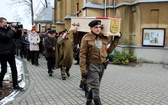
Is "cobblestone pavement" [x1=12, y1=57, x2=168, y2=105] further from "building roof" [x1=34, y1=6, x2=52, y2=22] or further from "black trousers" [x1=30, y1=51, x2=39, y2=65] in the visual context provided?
"building roof" [x1=34, y1=6, x2=52, y2=22]

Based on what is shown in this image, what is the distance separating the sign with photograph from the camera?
13023 mm

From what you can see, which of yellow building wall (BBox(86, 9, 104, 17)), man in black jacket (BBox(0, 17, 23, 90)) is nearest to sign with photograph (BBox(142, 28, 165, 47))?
yellow building wall (BBox(86, 9, 104, 17))

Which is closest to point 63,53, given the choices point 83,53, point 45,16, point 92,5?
point 83,53

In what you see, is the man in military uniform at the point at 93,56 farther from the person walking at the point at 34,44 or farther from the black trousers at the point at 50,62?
the person walking at the point at 34,44

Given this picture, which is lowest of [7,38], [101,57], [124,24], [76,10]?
[101,57]

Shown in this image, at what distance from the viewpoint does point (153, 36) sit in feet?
43.3

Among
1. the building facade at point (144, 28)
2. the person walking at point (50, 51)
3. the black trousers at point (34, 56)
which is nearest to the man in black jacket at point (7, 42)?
the person walking at point (50, 51)

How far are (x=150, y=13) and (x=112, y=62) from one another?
3830 mm

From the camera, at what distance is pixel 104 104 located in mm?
5273

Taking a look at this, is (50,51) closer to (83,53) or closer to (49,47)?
(49,47)

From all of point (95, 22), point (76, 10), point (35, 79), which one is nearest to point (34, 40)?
point (35, 79)

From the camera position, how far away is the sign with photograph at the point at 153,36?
13.0 m

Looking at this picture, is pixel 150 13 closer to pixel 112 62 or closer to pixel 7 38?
pixel 112 62

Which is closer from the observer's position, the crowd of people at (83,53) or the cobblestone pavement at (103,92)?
the crowd of people at (83,53)
